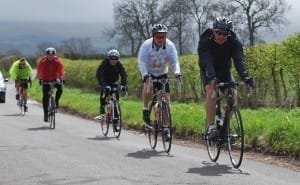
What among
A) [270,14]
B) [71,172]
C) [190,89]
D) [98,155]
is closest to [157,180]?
[71,172]

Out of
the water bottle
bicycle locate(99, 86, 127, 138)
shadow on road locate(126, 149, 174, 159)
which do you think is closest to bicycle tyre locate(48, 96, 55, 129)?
bicycle locate(99, 86, 127, 138)

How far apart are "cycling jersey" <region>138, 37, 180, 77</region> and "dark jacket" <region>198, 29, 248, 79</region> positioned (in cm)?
193

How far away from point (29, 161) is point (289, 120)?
4.55 metres

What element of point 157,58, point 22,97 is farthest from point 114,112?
point 22,97

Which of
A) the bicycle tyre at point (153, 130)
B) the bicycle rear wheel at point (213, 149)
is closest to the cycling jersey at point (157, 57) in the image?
the bicycle tyre at point (153, 130)

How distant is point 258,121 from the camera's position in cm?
1179

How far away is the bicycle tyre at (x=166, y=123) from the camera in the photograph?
35.2 feet

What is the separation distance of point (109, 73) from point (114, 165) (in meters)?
4.63

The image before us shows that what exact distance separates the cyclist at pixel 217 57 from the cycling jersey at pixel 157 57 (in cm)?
193

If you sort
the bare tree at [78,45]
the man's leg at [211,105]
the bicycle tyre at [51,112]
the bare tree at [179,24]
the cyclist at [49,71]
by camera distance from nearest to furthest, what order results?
1. the man's leg at [211,105]
2. the bicycle tyre at [51,112]
3. the cyclist at [49,71]
4. the bare tree at [179,24]
5. the bare tree at [78,45]

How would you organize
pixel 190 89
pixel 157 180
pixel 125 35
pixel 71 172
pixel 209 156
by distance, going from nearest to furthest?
pixel 157 180 → pixel 71 172 → pixel 209 156 → pixel 190 89 → pixel 125 35

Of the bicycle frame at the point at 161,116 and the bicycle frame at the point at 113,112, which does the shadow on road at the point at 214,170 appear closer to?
the bicycle frame at the point at 161,116

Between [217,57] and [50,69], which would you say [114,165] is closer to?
[217,57]

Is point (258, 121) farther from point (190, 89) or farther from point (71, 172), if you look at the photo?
point (190, 89)
